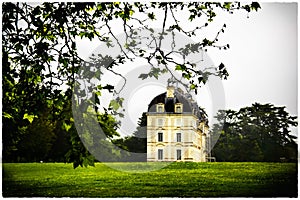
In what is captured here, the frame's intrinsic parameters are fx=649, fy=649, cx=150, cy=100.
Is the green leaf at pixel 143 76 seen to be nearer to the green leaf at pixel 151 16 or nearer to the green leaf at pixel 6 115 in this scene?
the green leaf at pixel 151 16

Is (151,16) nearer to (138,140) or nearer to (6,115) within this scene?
(138,140)

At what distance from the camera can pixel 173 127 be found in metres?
5.10

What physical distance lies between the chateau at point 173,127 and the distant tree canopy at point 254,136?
0.13 metres

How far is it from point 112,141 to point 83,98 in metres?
0.67

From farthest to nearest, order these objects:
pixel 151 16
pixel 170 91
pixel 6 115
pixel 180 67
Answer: pixel 170 91 → pixel 151 16 → pixel 6 115 → pixel 180 67

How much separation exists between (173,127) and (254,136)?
2.14 ft

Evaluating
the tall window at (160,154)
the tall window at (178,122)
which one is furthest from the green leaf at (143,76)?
the tall window at (160,154)

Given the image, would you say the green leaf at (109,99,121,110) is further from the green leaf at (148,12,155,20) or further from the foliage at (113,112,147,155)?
the green leaf at (148,12,155,20)

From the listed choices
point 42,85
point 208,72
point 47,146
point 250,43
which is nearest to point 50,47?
point 42,85

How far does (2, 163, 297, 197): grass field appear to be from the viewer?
200 inches

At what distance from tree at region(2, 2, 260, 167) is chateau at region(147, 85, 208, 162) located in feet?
0.88

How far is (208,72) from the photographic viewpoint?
4.89m

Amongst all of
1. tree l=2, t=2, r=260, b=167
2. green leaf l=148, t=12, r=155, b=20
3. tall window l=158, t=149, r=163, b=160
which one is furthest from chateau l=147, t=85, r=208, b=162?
green leaf l=148, t=12, r=155, b=20

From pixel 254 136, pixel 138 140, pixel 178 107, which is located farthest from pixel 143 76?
pixel 254 136
